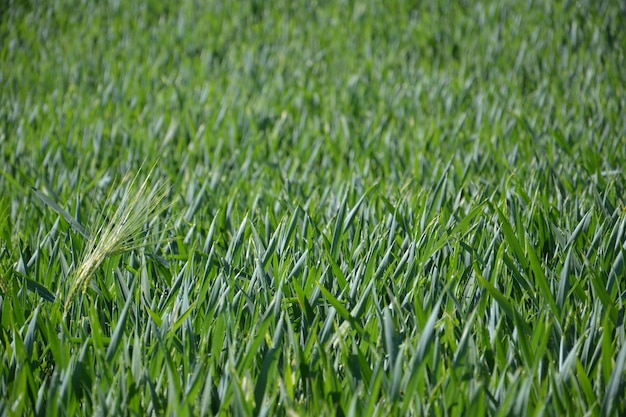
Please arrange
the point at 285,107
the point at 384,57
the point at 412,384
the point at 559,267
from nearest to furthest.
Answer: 1. the point at 412,384
2. the point at 559,267
3. the point at 285,107
4. the point at 384,57

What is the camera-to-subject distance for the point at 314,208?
199cm

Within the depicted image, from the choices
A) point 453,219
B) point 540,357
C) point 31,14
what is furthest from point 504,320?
point 31,14

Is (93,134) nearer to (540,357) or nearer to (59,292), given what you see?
(59,292)

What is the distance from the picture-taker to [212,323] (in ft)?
4.34

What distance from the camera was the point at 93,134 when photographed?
2.81m

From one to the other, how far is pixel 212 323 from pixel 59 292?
32cm

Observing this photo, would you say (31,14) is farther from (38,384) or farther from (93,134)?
(38,384)

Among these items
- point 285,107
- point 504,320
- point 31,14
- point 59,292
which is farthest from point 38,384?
point 31,14

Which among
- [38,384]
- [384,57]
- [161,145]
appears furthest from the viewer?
[384,57]

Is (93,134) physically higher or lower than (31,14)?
lower

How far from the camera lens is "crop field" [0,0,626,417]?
112 cm

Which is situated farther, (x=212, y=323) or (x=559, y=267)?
(x=559, y=267)

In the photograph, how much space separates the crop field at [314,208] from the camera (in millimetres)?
1125

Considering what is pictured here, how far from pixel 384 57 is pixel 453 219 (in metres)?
2.33
